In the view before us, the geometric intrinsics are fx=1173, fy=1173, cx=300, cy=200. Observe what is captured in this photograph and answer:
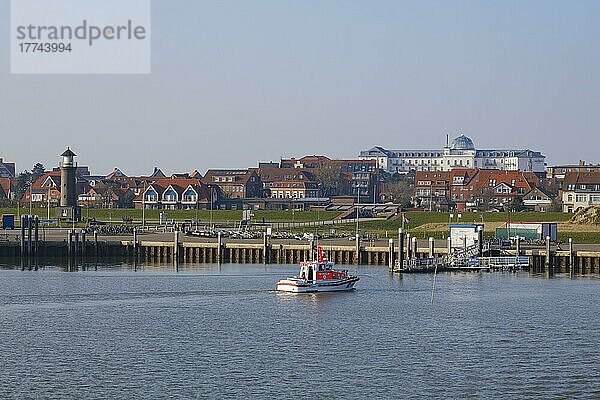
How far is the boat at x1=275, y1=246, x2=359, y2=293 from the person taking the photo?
221 feet

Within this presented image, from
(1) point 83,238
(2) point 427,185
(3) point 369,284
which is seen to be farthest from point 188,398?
(2) point 427,185

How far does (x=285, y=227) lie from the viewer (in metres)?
121

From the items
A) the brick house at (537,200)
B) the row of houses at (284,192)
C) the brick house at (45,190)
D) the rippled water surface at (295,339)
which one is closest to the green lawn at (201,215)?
the row of houses at (284,192)

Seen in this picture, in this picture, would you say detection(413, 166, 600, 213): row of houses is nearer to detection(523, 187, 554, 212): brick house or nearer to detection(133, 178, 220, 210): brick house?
detection(523, 187, 554, 212): brick house

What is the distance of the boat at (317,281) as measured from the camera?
67.4 meters

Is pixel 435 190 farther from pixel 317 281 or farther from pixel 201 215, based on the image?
pixel 317 281

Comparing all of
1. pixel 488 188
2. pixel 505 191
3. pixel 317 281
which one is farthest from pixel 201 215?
pixel 317 281

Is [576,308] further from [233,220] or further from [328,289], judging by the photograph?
[233,220]

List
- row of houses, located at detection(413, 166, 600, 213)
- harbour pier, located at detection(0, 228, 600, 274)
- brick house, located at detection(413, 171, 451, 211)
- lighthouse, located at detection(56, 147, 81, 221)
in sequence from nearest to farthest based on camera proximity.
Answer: harbour pier, located at detection(0, 228, 600, 274), lighthouse, located at detection(56, 147, 81, 221), row of houses, located at detection(413, 166, 600, 213), brick house, located at detection(413, 171, 451, 211)

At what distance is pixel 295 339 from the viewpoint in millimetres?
50375

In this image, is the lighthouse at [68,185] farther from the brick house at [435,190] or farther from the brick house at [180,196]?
the brick house at [435,190]

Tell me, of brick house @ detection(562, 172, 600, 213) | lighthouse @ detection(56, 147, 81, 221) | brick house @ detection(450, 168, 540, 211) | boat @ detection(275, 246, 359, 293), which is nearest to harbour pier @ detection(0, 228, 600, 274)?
boat @ detection(275, 246, 359, 293)

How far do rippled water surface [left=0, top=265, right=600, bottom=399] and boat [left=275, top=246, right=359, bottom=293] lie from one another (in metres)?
1.10

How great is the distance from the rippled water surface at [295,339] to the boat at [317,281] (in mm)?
1102
